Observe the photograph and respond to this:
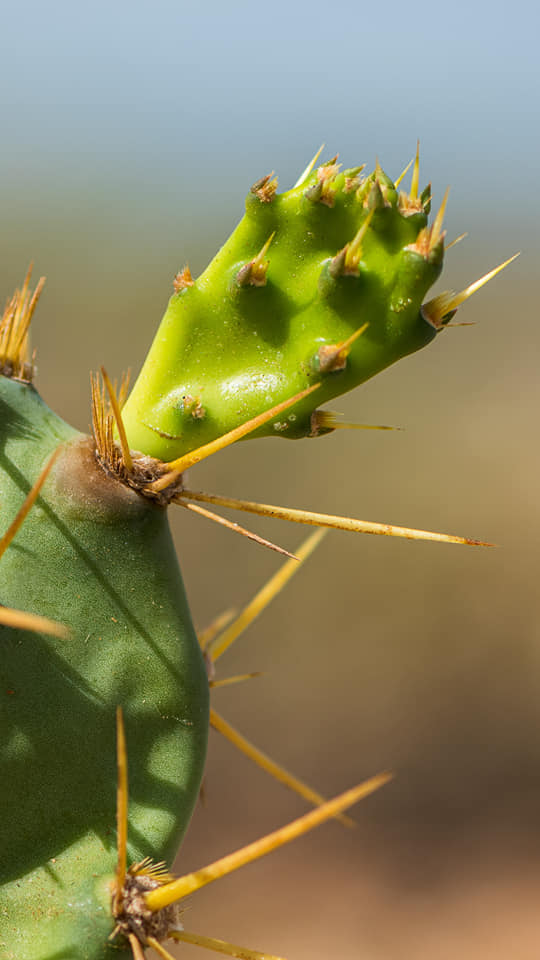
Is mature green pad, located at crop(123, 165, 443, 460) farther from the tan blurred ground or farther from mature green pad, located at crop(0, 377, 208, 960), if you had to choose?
the tan blurred ground

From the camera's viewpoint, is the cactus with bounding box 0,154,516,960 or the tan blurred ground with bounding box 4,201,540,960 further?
the tan blurred ground with bounding box 4,201,540,960

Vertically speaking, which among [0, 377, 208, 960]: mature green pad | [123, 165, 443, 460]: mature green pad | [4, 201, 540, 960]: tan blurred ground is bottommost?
[4, 201, 540, 960]: tan blurred ground

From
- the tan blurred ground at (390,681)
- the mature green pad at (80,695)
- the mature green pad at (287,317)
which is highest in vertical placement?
the mature green pad at (287,317)

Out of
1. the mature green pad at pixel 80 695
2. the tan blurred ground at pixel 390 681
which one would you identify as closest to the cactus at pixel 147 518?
the mature green pad at pixel 80 695

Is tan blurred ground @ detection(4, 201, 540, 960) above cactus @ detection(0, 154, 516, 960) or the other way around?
the other way around

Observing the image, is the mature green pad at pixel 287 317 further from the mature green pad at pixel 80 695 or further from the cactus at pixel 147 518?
the mature green pad at pixel 80 695

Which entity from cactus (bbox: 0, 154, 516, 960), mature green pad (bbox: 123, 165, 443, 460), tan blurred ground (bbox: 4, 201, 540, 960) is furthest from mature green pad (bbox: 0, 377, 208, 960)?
tan blurred ground (bbox: 4, 201, 540, 960)

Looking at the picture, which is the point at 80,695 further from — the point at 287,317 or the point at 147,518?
the point at 287,317
